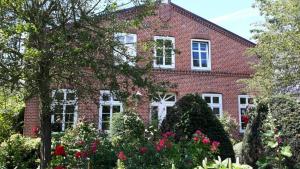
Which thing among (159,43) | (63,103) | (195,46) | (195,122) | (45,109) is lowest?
(195,122)

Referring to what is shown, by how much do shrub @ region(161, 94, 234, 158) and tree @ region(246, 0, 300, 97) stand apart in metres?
8.63

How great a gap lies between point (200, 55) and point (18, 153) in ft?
43.9

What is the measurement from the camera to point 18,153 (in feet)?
41.3

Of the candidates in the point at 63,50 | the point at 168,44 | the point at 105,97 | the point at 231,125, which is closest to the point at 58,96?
the point at 105,97

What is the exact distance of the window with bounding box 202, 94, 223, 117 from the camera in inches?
894

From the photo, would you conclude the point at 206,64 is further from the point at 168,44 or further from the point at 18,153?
the point at 168,44

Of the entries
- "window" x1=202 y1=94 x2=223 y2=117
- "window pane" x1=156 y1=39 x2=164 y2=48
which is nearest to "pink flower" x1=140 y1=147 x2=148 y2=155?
"window pane" x1=156 y1=39 x2=164 y2=48

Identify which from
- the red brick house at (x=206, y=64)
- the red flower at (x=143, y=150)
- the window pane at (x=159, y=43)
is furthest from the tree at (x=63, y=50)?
the red brick house at (x=206, y=64)

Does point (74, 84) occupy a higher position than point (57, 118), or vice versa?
point (74, 84)

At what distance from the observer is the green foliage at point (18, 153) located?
12273mm

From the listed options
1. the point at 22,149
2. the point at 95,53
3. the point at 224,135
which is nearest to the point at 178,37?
the point at 22,149

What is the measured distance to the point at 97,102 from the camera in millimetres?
8352

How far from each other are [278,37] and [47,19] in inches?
495

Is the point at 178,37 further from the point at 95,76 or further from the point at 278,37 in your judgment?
the point at 95,76
